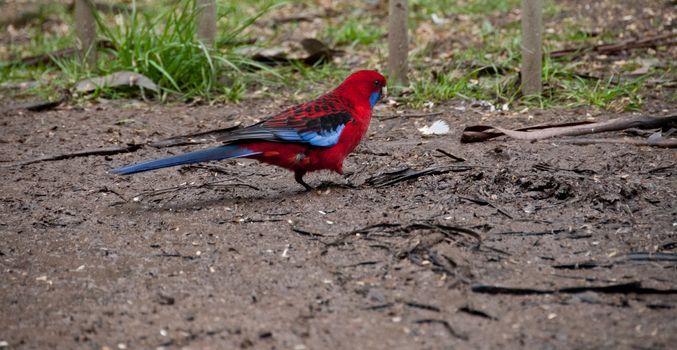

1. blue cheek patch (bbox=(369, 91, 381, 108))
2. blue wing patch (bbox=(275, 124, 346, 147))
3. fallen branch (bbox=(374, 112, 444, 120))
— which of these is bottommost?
fallen branch (bbox=(374, 112, 444, 120))

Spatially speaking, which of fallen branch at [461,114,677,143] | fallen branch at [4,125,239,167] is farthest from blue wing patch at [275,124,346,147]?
fallen branch at [461,114,677,143]

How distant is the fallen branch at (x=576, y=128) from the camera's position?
4859mm

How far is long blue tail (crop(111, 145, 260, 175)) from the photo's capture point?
4031mm

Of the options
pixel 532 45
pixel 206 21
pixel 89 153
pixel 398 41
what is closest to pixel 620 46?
pixel 532 45

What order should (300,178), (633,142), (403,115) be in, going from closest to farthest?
1. (300,178)
2. (633,142)
3. (403,115)

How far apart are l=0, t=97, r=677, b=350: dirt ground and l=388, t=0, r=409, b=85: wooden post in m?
1.00

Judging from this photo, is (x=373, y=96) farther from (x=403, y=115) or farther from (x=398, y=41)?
(x=398, y=41)

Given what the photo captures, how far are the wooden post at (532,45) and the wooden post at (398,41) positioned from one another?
34.5 inches

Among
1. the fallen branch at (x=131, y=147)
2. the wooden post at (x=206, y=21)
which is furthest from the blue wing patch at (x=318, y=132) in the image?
the wooden post at (x=206, y=21)

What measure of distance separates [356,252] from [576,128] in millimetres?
2042

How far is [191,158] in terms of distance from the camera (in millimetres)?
4082

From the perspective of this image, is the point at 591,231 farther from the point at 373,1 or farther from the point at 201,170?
the point at 373,1

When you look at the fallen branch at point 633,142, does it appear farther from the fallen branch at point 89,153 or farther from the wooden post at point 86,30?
the wooden post at point 86,30

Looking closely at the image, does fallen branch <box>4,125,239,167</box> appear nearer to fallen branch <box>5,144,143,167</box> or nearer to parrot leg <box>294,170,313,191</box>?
fallen branch <box>5,144,143,167</box>
